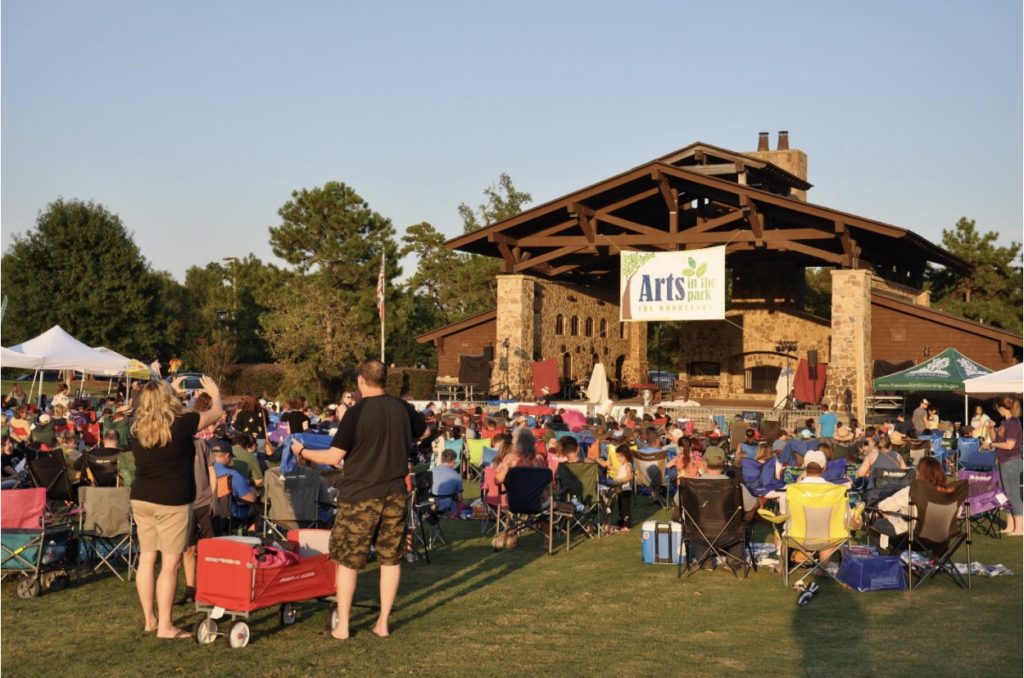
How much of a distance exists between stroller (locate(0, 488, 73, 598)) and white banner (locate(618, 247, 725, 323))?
19.0 meters

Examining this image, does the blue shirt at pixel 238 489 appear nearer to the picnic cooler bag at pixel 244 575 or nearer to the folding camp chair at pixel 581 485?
the picnic cooler bag at pixel 244 575

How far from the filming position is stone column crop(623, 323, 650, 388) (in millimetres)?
35500

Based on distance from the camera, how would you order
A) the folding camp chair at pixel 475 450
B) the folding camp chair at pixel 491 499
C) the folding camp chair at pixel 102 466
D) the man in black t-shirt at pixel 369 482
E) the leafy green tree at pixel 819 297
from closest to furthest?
the man in black t-shirt at pixel 369 482 < the folding camp chair at pixel 102 466 < the folding camp chair at pixel 491 499 < the folding camp chair at pixel 475 450 < the leafy green tree at pixel 819 297

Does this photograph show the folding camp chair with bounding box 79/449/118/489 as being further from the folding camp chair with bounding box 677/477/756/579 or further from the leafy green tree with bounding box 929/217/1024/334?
the leafy green tree with bounding box 929/217/1024/334

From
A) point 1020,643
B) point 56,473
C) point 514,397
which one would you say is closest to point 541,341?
point 514,397

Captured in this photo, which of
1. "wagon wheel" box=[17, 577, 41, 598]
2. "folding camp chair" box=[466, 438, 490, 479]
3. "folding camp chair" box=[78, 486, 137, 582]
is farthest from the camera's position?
"folding camp chair" box=[466, 438, 490, 479]

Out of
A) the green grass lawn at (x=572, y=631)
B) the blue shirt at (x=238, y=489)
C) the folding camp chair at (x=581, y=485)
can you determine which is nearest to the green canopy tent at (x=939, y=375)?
the folding camp chair at (x=581, y=485)

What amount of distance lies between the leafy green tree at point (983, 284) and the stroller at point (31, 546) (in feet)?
109

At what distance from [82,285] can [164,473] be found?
38179mm

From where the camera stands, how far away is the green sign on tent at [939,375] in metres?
19.2

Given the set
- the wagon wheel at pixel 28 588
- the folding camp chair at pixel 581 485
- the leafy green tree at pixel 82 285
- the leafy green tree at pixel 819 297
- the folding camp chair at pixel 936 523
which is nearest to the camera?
the wagon wheel at pixel 28 588

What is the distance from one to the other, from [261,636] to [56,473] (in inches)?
188

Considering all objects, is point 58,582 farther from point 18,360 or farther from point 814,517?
point 18,360

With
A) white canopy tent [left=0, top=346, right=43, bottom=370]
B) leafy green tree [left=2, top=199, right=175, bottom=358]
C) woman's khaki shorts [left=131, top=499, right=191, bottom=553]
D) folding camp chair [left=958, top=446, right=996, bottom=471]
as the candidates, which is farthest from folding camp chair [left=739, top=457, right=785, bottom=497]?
leafy green tree [left=2, top=199, right=175, bottom=358]
